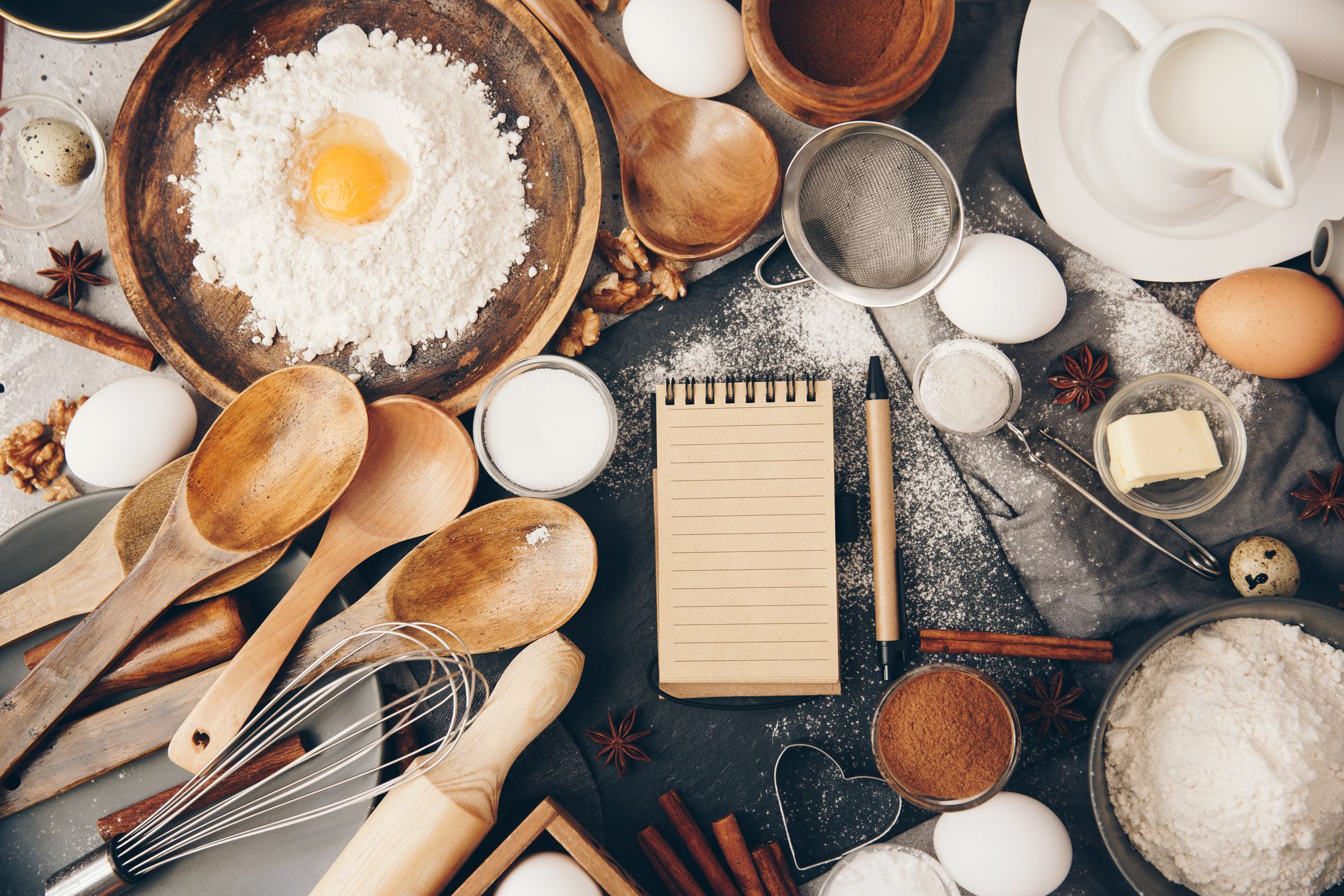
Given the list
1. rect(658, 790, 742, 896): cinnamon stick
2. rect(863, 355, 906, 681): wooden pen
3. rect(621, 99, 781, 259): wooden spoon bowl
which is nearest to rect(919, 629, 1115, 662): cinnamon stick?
rect(863, 355, 906, 681): wooden pen

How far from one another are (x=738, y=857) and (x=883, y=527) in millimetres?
460

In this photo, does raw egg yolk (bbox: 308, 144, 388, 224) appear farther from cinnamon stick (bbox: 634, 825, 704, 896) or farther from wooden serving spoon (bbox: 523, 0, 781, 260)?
cinnamon stick (bbox: 634, 825, 704, 896)

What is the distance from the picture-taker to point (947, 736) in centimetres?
94

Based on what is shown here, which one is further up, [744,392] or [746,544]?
[744,392]

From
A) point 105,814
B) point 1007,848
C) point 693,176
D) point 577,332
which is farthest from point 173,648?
point 1007,848

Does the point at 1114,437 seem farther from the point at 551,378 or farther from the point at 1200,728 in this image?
the point at 551,378

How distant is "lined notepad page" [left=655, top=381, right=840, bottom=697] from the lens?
100cm

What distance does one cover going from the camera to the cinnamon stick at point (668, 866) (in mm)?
984

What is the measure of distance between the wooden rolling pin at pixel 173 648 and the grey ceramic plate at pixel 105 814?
3.8 inches

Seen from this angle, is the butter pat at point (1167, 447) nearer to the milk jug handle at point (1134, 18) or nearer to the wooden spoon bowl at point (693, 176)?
the milk jug handle at point (1134, 18)

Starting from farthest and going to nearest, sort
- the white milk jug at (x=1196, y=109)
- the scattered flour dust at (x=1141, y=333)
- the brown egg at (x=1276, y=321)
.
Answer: the scattered flour dust at (x=1141, y=333), the brown egg at (x=1276, y=321), the white milk jug at (x=1196, y=109)

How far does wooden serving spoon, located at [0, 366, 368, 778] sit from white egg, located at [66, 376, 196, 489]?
8 cm

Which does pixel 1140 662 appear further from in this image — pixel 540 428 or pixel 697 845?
pixel 540 428

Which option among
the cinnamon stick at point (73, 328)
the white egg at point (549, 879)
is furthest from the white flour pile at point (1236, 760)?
the cinnamon stick at point (73, 328)
